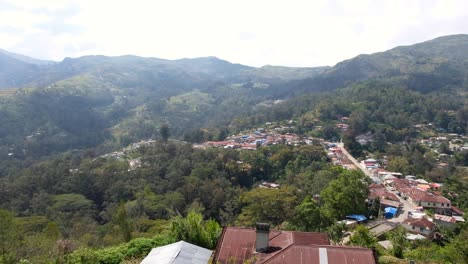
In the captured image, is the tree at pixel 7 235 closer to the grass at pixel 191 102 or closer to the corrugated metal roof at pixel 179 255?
the corrugated metal roof at pixel 179 255

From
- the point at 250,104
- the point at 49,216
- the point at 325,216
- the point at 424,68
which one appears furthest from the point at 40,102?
the point at 424,68

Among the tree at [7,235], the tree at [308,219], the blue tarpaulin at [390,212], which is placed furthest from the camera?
the blue tarpaulin at [390,212]

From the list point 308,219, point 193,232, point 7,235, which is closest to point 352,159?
point 308,219

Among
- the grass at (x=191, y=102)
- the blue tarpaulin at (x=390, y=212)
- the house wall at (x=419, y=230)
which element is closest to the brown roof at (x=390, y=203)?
the blue tarpaulin at (x=390, y=212)

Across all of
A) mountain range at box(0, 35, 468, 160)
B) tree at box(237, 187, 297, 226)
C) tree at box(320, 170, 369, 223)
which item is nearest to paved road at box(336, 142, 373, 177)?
tree at box(320, 170, 369, 223)

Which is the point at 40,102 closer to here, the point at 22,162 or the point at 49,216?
the point at 22,162

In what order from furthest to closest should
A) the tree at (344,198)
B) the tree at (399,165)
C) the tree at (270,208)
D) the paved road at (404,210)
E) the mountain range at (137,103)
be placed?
the mountain range at (137,103) → the tree at (399,165) → the paved road at (404,210) → the tree at (344,198) → the tree at (270,208)

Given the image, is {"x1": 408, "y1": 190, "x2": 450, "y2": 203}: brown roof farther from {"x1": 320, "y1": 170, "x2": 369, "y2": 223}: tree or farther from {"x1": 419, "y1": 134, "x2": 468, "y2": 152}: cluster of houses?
{"x1": 419, "y1": 134, "x2": 468, "y2": 152}: cluster of houses
